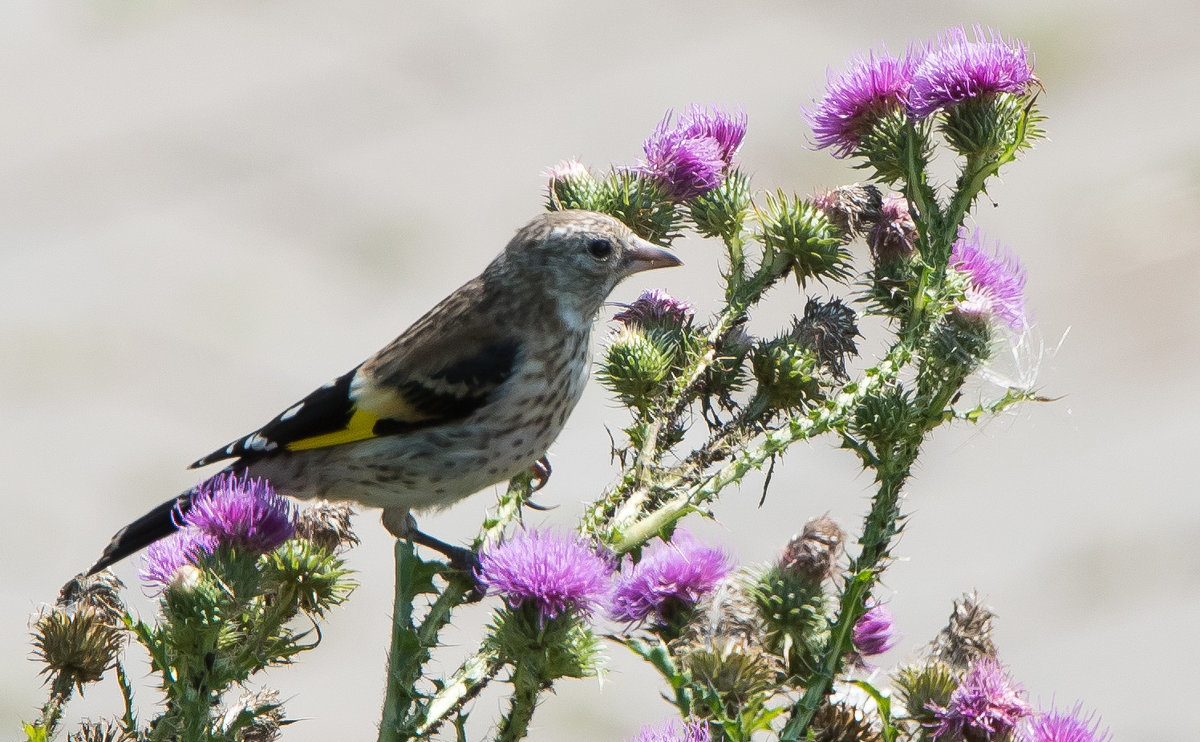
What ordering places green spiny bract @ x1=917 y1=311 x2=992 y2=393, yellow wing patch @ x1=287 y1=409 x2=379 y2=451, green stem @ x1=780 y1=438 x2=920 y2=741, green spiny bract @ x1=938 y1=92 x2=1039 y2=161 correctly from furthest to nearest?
yellow wing patch @ x1=287 y1=409 x2=379 y2=451 → green spiny bract @ x1=938 y1=92 x2=1039 y2=161 → green spiny bract @ x1=917 y1=311 x2=992 y2=393 → green stem @ x1=780 y1=438 x2=920 y2=741

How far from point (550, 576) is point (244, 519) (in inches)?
20.5

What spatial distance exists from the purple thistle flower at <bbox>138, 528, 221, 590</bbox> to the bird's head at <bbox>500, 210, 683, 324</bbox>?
129 cm

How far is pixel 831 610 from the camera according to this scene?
7.80 ft

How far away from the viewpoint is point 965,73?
8.99 ft

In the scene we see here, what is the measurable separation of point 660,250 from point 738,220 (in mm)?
274

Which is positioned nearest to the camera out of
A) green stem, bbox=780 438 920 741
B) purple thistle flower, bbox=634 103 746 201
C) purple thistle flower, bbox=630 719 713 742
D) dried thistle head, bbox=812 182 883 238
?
purple thistle flower, bbox=630 719 713 742

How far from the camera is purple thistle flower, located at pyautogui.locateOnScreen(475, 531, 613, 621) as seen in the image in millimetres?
2252

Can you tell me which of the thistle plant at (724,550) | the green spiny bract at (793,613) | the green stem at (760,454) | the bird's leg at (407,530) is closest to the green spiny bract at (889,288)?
the thistle plant at (724,550)

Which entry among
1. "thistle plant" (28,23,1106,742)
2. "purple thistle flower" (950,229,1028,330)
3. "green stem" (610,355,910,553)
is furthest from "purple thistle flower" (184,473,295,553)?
"purple thistle flower" (950,229,1028,330)

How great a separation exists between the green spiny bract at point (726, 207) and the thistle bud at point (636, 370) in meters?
0.36

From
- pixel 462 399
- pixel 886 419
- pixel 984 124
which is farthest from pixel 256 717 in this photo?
pixel 984 124

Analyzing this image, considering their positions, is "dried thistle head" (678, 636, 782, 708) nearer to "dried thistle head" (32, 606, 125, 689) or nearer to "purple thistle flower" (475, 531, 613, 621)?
"purple thistle flower" (475, 531, 613, 621)

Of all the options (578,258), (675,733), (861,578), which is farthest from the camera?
(578,258)

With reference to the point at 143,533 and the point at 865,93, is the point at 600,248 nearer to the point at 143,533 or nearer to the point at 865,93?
the point at 865,93
